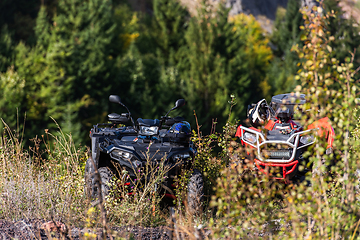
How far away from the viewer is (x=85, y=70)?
1065 inches

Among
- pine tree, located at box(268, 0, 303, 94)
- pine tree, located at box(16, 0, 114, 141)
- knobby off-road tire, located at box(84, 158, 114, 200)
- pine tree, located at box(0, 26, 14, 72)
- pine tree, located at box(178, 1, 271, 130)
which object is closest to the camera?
knobby off-road tire, located at box(84, 158, 114, 200)

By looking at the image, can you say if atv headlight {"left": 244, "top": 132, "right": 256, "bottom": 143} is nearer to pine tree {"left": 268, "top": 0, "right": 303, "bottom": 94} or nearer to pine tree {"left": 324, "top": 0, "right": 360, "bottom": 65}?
pine tree {"left": 324, "top": 0, "right": 360, "bottom": 65}

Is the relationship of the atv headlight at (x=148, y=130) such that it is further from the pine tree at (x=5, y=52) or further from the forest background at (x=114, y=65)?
the pine tree at (x=5, y=52)

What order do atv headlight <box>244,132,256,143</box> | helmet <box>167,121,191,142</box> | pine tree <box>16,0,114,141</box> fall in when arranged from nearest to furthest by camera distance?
helmet <box>167,121,191,142</box>
atv headlight <box>244,132,256,143</box>
pine tree <box>16,0,114,141</box>

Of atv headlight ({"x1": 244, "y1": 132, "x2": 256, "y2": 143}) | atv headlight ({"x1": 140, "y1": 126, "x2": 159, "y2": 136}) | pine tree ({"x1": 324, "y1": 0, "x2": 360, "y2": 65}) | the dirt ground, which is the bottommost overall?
the dirt ground

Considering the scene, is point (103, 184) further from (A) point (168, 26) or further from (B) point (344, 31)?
(A) point (168, 26)

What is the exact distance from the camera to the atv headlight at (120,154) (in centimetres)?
469

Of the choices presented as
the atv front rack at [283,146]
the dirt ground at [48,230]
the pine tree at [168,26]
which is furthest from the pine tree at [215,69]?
the dirt ground at [48,230]

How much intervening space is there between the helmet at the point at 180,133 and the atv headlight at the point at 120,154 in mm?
557

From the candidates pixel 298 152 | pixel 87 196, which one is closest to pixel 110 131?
pixel 87 196

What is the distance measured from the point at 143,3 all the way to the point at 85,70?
38.2 metres

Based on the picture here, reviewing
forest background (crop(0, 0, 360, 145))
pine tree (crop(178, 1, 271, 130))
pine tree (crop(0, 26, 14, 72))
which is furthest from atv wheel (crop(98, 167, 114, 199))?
pine tree (crop(178, 1, 271, 130))

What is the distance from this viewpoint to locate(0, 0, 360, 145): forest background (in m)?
24.7

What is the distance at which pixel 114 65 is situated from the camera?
28859mm
